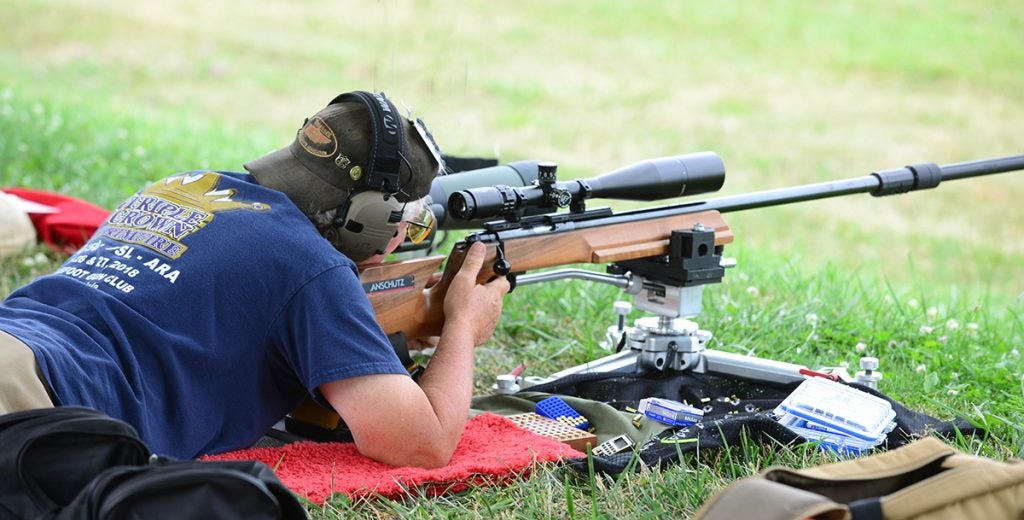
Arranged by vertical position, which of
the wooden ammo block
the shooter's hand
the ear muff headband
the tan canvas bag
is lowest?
the wooden ammo block

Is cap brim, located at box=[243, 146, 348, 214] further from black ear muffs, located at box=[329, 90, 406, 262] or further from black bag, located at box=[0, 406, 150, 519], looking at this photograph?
black bag, located at box=[0, 406, 150, 519]

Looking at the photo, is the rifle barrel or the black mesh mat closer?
the black mesh mat

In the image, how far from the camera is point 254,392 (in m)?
3.73

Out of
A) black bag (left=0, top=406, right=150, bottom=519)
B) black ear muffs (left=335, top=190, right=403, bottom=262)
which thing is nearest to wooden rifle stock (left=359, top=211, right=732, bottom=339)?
black ear muffs (left=335, top=190, right=403, bottom=262)

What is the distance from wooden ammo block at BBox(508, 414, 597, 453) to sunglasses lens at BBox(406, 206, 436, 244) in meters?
0.71

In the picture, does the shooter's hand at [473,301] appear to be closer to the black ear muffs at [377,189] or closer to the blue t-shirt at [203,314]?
the black ear muffs at [377,189]

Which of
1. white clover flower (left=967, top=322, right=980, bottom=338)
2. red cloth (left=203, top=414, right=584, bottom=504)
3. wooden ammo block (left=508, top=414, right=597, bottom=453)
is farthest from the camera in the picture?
white clover flower (left=967, top=322, right=980, bottom=338)

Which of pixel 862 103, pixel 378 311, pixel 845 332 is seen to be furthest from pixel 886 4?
pixel 378 311

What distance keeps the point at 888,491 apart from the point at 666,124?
48.4 feet

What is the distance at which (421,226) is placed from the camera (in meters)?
4.07

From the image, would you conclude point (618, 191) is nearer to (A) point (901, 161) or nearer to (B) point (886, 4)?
(A) point (901, 161)

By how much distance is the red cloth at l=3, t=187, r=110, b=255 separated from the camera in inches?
256

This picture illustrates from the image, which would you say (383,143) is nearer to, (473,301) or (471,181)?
(473,301)

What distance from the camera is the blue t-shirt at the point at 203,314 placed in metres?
3.44
